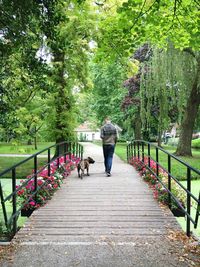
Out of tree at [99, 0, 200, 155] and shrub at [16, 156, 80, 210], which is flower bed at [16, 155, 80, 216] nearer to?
shrub at [16, 156, 80, 210]

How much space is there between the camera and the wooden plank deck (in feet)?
16.9

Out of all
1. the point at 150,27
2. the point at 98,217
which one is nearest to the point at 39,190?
the point at 98,217

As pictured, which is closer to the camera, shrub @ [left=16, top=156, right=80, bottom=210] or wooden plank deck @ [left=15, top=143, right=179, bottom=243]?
wooden plank deck @ [left=15, top=143, right=179, bottom=243]

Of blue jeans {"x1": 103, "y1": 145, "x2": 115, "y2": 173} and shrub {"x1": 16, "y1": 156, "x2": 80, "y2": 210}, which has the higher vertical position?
blue jeans {"x1": 103, "y1": 145, "x2": 115, "y2": 173}

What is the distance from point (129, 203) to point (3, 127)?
291cm

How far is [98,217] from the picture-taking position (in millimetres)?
6031

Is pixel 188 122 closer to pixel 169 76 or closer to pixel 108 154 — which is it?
pixel 169 76

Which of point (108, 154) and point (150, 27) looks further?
point (108, 154)

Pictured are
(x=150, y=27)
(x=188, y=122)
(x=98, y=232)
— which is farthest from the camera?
(x=188, y=122)

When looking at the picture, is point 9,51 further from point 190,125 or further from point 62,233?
point 190,125

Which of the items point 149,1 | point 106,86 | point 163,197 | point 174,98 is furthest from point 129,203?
point 106,86

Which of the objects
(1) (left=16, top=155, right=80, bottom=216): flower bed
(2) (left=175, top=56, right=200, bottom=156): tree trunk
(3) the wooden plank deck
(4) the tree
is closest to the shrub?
(1) (left=16, top=155, right=80, bottom=216): flower bed

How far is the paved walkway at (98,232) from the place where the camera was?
4.22 m

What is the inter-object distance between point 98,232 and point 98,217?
0.76m
